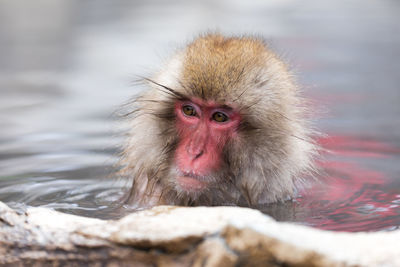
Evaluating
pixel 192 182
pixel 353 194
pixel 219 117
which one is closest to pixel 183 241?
pixel 192 182

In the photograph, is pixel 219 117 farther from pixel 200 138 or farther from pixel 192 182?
pixel 192 182

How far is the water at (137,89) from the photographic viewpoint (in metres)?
4.89

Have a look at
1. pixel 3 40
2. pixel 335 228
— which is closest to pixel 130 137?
pixel 335 228

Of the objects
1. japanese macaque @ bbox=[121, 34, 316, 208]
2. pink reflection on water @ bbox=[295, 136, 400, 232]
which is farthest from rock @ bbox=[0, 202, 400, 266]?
pink reflection on water @ bbox=[295, 136, 400, 232]

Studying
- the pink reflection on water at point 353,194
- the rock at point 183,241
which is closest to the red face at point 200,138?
the pink reflection on water at point 353,194

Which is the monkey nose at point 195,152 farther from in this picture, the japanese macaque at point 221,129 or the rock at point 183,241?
the rock at point 183,241

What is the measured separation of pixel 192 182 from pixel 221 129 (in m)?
0.36

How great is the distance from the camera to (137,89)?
27.9 feet

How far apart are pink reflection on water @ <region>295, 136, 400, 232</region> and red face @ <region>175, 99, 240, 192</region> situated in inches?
26.7

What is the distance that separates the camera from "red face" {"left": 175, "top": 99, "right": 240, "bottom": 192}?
4.00m

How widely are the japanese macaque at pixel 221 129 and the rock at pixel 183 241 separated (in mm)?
1042

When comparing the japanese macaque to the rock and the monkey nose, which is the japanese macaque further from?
the rock

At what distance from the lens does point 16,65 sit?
9930 mm

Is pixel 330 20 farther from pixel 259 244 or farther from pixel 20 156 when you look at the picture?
pixel 259 244
